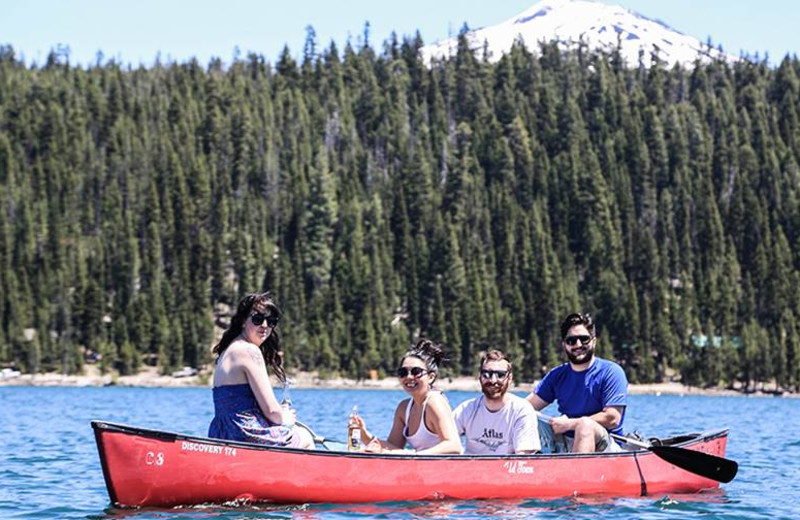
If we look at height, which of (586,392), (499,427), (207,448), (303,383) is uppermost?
(303,383)

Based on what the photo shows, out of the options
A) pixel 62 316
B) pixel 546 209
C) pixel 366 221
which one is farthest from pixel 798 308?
pixel 62 316

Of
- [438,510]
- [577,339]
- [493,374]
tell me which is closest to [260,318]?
[493,374]

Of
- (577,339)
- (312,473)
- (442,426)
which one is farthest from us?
(577,339)

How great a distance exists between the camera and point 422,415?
1920cm

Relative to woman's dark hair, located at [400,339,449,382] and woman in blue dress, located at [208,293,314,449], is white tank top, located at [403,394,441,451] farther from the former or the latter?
woman in blue dress, located at [208,293,314,449]

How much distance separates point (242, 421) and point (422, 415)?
2597 mm

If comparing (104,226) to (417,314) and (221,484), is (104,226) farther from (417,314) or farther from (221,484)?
(221,484)

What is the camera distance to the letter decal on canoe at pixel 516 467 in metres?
19.8

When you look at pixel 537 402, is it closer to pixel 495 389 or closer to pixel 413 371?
pixel 495 389

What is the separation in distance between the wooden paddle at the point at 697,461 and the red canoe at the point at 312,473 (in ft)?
2.73

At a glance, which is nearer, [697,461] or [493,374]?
[493,374]

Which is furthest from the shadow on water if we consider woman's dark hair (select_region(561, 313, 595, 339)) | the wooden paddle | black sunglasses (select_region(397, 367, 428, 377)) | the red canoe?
woman's dark hair (select_region(561, 313, 595, 339))

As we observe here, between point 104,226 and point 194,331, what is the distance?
34.1 metres

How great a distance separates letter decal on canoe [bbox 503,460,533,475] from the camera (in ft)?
64.8
